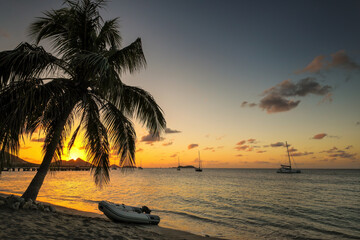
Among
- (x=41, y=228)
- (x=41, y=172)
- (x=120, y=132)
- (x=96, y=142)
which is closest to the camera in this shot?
(x=41, y=228)

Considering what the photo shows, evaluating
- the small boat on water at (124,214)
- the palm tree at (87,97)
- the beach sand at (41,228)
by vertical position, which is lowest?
the small boat on water at (124,214)

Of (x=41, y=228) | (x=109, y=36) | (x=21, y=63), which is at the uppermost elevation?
(x=109, y=36)

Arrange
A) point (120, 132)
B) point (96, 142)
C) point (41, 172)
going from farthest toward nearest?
point (96, 142) < point (120, 132) < point (41, 172)

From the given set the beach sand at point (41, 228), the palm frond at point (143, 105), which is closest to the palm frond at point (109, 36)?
the palm frond at point (143, 105)

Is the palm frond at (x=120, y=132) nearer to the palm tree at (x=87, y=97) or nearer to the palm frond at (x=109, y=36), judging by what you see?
the palm tree at (x=87, y=97)

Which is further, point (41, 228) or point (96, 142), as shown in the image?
point (96, 142)

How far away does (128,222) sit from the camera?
29.9ft

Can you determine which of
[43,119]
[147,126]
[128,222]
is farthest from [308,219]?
[43,119]

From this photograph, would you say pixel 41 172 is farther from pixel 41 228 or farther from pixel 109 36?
pixel 109 36

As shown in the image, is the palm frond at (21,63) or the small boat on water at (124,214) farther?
the small boat on water at (124,214)

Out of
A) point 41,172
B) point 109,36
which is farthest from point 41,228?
point 109,36

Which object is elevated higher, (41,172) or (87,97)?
(87,97)

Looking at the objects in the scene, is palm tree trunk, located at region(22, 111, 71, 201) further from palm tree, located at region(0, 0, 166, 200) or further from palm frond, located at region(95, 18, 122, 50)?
palm frond, located at region(95, 18, 122, 50)

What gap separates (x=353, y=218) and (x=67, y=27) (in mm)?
21645
